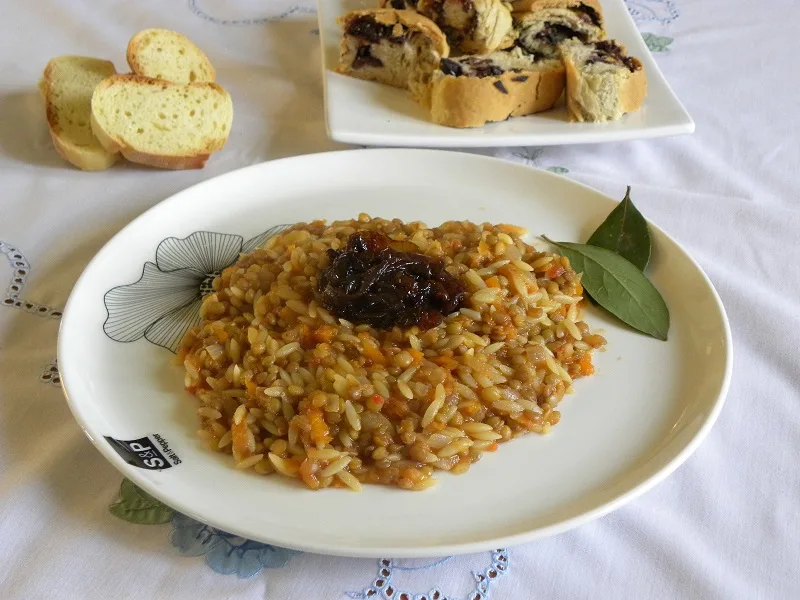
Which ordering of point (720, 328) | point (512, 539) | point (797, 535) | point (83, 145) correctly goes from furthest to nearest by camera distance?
point (83, 145) < point (720, 328) < point (797, 535) < point (512, 539)

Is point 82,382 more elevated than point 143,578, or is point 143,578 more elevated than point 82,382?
point 82,382

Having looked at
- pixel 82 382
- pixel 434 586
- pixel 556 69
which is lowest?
pixel 434 586

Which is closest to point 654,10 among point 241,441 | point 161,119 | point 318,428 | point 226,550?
point 161,119

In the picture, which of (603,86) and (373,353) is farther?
(603,86)

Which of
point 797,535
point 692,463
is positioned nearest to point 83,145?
point 692,463

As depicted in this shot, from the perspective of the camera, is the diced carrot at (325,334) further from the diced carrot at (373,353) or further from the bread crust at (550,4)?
the bread crust at (550,4)

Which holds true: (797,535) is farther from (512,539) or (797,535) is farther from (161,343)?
(161,343)

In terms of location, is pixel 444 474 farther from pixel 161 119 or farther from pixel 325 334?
pixel 161 119
